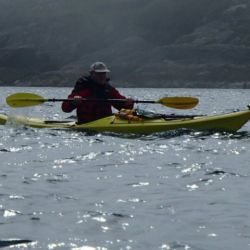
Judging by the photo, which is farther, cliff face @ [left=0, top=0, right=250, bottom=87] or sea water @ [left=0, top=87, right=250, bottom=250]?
cliff face @ [left=0, top=0, right=250, bottom=87]

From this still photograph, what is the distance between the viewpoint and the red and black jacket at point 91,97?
20297 mm

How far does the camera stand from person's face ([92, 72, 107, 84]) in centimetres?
2002

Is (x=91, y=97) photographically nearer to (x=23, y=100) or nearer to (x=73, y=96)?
(x=73, y=96)

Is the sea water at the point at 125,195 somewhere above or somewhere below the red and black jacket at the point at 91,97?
below

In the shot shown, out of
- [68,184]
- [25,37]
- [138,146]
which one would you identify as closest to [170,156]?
[138,146]

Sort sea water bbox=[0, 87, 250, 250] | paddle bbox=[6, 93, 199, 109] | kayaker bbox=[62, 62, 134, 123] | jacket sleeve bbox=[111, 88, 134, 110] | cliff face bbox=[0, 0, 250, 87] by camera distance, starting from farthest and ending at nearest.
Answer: cliff face bbox=[0, 0, 250, 87] → paddle bbox=[6, 93, 199, 109] → jacket sleeve bbox=[111, 88, 134, 110] → kayaker bbox=[62, 62, 134, 123] → sea water bbox=[0, 87, 250, 250]

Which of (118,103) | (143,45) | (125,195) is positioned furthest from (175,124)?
(143,45)

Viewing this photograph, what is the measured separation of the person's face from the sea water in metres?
3.40

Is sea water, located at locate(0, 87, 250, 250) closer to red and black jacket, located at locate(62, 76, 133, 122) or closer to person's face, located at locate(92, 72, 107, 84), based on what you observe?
red and black jacket, located at locate(62, 76, 133, 122)

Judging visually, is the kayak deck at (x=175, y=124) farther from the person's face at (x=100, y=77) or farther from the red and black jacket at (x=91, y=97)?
the person's face at (x=100, y=77)

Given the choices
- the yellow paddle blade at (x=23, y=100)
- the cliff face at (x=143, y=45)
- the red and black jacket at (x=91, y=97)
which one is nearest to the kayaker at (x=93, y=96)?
the red and black jacket at (x=91, y=97)

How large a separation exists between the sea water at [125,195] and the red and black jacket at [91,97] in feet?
10.7

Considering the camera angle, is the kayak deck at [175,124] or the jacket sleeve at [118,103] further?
the jacket sleeve at [118,103]

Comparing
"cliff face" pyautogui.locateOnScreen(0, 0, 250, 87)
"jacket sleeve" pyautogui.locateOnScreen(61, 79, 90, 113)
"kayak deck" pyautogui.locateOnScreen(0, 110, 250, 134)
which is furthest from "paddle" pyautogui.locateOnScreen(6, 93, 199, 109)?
"cliff face" pyautogui.locateOnScreen(0, 0, 250, 87)
